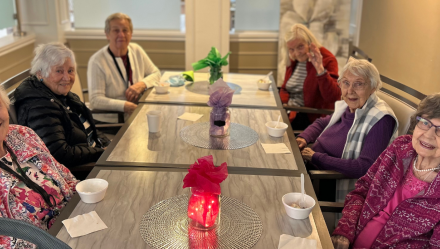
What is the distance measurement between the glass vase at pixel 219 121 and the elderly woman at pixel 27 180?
765 millimetres

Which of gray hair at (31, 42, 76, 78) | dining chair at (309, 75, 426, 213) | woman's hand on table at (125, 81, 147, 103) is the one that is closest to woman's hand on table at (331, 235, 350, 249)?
dining chair at (309, 75, 426, 213)

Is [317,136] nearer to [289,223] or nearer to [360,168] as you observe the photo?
[360,168]

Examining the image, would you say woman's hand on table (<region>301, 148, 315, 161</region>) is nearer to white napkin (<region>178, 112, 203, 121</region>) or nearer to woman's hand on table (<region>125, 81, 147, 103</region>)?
white napkin (<region>178, 112, 203, 121</region>)

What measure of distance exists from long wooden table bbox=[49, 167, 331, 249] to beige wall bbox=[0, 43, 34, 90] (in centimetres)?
248

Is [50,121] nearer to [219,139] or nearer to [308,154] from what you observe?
[219,139]

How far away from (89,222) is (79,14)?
381 cm

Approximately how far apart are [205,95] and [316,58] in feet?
2.81

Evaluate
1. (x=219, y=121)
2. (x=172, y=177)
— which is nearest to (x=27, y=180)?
(x=172, y=177)

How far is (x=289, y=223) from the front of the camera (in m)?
1.43

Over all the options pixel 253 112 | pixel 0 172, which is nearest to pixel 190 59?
pixel 253 112

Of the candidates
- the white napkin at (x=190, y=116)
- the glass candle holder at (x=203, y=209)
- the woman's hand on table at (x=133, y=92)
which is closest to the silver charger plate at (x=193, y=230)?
the glass candle holder at (x=203, y=209)

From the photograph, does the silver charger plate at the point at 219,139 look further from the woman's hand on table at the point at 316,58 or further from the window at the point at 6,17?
the window at the point at 6,17

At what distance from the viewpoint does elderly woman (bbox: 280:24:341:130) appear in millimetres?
3004

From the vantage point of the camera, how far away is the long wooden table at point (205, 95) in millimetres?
2840
